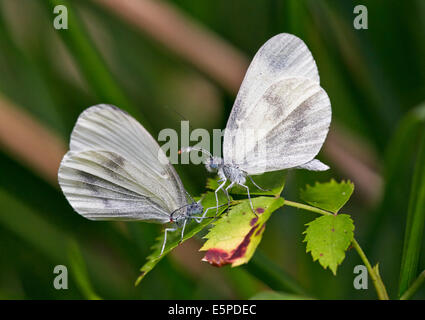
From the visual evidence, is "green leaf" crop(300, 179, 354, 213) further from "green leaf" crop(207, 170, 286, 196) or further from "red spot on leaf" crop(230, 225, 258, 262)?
"red spot on leaf" crop(230, 225, 258, 262)

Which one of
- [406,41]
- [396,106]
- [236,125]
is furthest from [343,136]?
[236,125]

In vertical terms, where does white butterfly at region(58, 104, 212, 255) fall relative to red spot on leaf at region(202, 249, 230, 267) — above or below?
above

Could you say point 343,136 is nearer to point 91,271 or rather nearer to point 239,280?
point 239,280

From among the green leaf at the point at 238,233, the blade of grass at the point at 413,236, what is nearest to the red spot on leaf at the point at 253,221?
the green leaf at the point at 238,233

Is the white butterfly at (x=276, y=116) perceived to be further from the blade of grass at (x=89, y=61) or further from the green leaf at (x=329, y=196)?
the blade of grass at (x=89, y=61)

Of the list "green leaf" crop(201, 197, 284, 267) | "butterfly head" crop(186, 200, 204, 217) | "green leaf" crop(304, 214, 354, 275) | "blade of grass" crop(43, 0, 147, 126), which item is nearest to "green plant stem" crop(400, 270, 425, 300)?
"green leaf" crop(304, 214, 354, 275)

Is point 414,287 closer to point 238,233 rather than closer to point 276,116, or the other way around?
point 238,233
